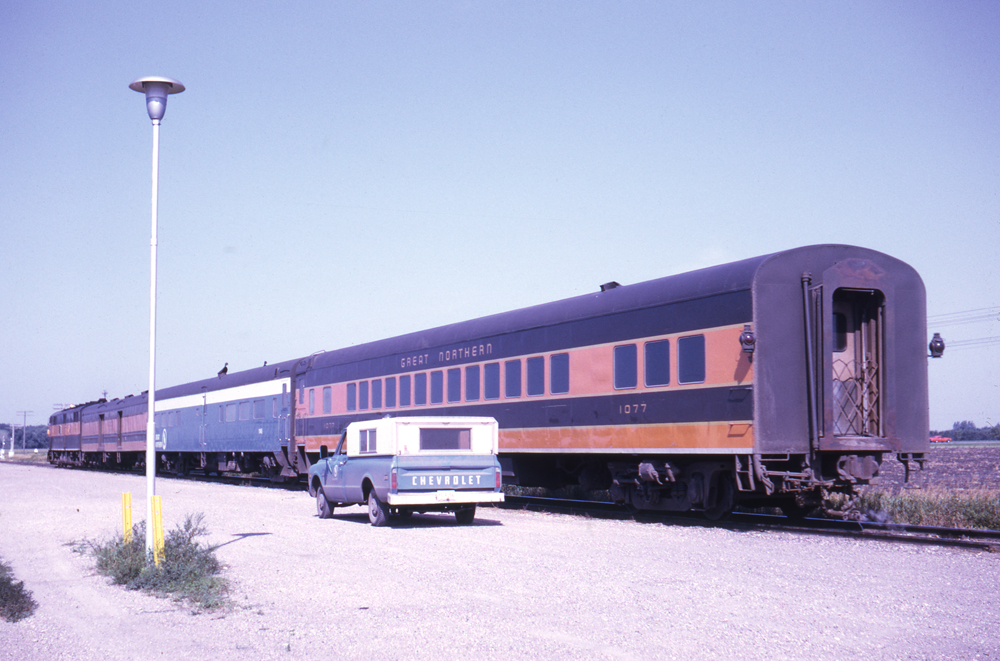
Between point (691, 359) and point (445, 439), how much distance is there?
4.18 meters

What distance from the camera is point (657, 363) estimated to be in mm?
15641

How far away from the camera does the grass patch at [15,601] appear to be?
8.44 meters

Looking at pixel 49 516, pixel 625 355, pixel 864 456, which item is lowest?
pixel 49 516

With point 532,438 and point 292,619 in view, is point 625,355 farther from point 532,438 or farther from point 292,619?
point 292,619

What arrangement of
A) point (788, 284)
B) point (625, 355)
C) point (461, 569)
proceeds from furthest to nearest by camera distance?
point (625, 355)
point (788, 284)
point (461, 569)

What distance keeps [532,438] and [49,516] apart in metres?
9.27

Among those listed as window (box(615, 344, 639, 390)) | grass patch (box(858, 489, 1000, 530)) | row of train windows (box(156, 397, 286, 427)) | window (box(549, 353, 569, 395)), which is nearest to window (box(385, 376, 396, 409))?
window (box(549, 353, 569, 395))

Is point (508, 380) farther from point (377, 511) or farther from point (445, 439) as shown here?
point (377, 511)

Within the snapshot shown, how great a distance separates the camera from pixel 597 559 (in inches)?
455

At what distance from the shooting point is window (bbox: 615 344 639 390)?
16.2 metres

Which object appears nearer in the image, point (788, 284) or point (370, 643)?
point (370, 643)

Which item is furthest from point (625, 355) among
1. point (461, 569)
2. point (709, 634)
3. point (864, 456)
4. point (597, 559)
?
point (709, 634)

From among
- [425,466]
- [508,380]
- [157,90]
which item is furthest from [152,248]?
[508,380]

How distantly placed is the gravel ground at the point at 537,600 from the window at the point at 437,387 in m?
7.30
